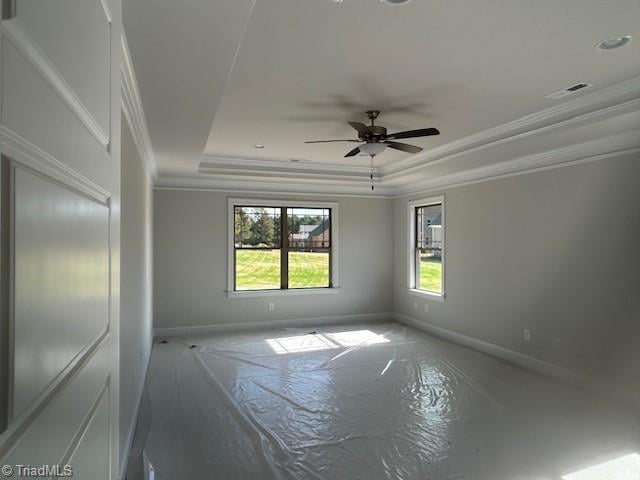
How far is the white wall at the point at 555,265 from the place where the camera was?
151 inches

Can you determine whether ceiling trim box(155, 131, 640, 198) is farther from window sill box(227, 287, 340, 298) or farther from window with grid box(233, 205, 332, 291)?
window sill box(227, 287, 340, 298)

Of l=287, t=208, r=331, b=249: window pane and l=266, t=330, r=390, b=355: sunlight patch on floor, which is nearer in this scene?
l=266, t=330, r=390, b=355: sunlight patch on floor

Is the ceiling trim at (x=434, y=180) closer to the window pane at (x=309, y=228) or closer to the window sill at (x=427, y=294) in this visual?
the window pane at (x=309, y=228)

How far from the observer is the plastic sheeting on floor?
8.82 ft

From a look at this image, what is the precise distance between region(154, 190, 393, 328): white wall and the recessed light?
16.7ft

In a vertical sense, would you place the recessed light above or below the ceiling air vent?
above

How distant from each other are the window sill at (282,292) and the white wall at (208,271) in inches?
2.7

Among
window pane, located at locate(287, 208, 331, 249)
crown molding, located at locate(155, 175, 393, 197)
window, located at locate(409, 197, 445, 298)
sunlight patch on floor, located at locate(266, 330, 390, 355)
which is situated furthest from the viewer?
window pane, located at locate(287, 208, 331, 249)

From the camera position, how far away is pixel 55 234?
0.60m

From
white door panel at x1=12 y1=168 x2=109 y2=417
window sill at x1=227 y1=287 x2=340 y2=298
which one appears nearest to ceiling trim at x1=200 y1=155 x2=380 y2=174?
window sill at x1=227 y1=287 x2=340 y2=298

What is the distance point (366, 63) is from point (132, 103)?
1.58 metres

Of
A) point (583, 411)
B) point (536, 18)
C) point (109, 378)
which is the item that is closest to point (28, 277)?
point (109, 378)

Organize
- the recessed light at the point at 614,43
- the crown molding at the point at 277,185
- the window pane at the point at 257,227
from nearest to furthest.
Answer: the recessed light at the point at 614,43, the crown molding at the point at 277,185, the window pane at the point at 257,227

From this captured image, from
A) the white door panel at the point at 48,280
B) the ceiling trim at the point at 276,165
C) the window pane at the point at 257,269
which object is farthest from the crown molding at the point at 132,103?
the window pane at the point at 257,269
